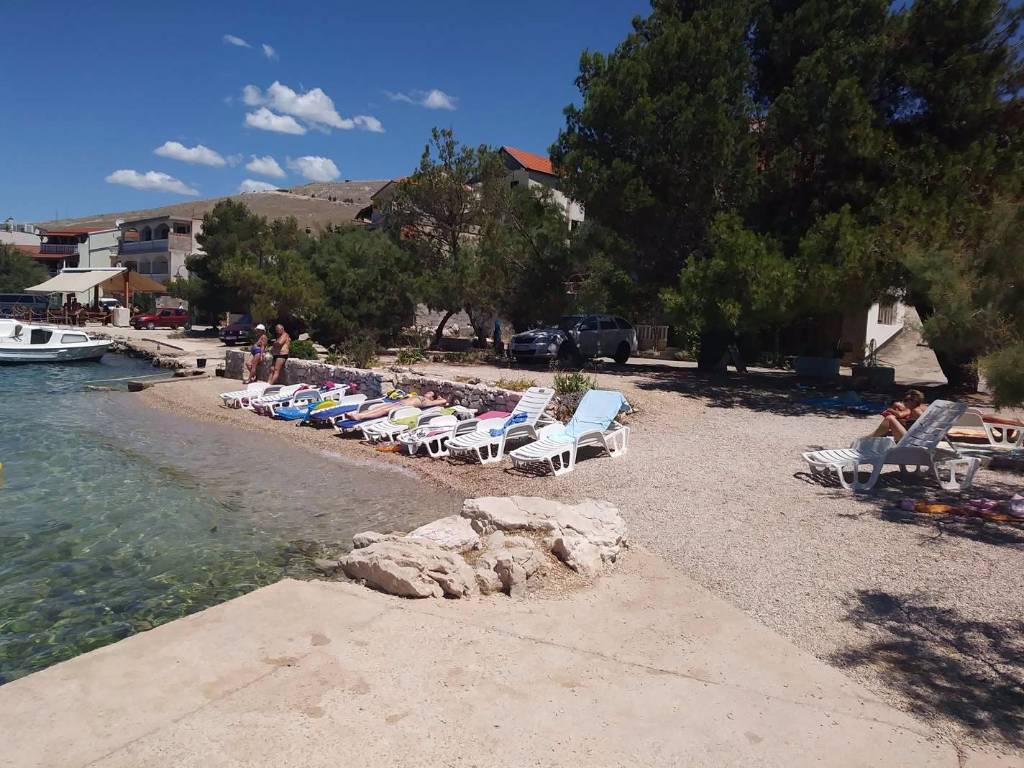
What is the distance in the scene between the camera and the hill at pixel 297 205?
9569cm

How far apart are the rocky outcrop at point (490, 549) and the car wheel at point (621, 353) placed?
16.2 m

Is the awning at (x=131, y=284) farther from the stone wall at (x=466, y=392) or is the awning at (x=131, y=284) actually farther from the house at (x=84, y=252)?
the house at (x=84, y=252)

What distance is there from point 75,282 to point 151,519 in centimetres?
3735

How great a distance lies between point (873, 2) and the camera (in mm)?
16156

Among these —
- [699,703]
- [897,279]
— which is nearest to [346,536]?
[699,703]

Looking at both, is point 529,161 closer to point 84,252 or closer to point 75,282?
point 75,282

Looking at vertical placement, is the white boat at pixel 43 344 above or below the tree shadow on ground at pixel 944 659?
above

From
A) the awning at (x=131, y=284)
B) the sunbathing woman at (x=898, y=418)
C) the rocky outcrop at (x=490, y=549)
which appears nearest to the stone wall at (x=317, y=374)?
the rocky outcrop at (x=490, y=549)

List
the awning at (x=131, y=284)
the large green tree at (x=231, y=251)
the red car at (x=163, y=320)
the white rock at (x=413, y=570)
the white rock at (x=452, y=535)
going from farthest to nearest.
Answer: the red car at (x=163, y=320), the awning at (x=131, y=284), the large green tree at (x=231, y=251), the white rock at (x=452, y=535), the white rock at (x=413, y=570)

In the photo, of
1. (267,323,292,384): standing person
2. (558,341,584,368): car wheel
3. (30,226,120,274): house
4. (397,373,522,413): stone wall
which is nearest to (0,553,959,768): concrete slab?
(397,373,522,413): stone wall

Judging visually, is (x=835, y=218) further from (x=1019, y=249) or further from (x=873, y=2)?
(x=1019, y=249)

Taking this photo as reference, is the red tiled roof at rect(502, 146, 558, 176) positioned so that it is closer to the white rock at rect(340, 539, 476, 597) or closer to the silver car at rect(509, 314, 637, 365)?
the silver car at rect(509, 314, 637, 365)

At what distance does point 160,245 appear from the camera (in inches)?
2372

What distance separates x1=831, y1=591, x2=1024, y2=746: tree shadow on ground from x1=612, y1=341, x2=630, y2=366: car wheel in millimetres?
17606
